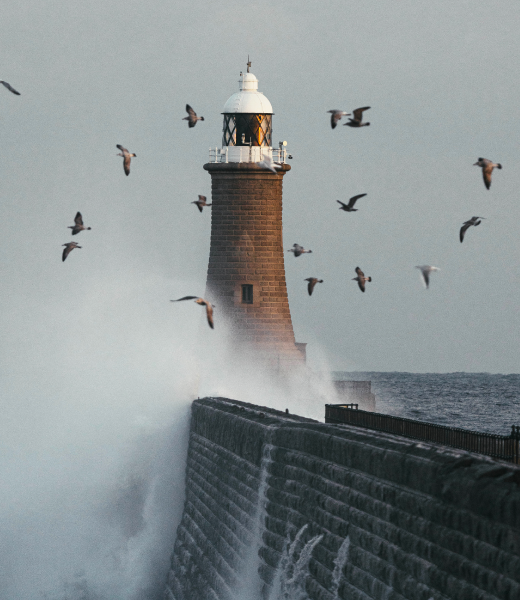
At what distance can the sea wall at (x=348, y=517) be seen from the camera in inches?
377

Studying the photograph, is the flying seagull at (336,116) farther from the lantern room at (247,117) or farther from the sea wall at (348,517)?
the lantern room at (247,117)

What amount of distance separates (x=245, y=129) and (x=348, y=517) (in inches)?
1163

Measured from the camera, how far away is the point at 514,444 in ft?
51.6

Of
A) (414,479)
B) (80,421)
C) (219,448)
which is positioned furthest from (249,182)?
(414,479)

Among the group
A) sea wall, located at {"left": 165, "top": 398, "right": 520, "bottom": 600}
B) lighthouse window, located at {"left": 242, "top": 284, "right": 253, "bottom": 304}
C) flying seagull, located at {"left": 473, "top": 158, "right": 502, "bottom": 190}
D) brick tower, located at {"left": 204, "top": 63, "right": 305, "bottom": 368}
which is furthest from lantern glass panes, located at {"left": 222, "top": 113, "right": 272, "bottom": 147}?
flying seagull, located at {"left": 473, "top": 158, "right": 502, "bottom": 190}

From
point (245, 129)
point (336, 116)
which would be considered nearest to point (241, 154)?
point (245, 129)

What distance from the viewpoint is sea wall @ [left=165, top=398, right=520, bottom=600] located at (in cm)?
957

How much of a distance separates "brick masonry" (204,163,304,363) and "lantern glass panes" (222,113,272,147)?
4.26 feet

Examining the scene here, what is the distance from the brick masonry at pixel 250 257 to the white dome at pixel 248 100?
7.38 ft

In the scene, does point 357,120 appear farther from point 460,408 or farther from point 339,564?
point 460,408

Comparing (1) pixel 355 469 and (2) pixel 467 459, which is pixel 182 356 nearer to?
(1) pixel 355 469

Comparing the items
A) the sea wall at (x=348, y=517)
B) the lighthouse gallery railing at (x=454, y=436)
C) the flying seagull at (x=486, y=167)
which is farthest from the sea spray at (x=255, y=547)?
the flying seagull at (x=486, y=167)

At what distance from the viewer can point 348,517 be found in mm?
13000

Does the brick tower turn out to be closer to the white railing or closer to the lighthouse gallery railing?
the white railing
